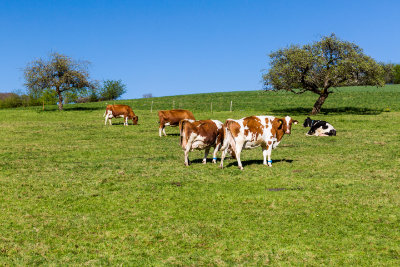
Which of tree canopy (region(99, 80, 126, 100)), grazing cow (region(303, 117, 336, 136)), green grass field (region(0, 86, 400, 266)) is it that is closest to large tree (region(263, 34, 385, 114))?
grazing cow (region(303, 117, 336, 136))

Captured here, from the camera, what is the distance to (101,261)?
20.9 feet

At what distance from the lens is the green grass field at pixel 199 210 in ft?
21.7

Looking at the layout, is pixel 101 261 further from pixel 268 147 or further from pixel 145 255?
pixel 268 147

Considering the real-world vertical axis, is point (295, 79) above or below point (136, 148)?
above

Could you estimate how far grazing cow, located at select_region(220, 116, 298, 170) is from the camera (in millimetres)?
13062

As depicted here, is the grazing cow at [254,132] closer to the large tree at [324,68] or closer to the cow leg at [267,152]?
the cow leg at [267,152]

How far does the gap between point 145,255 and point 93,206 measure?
10.3 feet

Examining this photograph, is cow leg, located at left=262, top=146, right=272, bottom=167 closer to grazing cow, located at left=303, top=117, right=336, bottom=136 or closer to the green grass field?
the green grass field

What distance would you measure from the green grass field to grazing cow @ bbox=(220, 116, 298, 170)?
32.9 inches

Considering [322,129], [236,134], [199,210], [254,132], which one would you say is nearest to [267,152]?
[254,132]

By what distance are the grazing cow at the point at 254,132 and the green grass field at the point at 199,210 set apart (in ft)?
2.74

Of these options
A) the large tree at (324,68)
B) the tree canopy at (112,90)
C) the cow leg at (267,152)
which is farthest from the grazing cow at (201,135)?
the tree canopy at (112,90)

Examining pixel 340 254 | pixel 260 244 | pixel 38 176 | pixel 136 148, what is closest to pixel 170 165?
pixel 38 176

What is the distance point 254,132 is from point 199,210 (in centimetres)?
511
